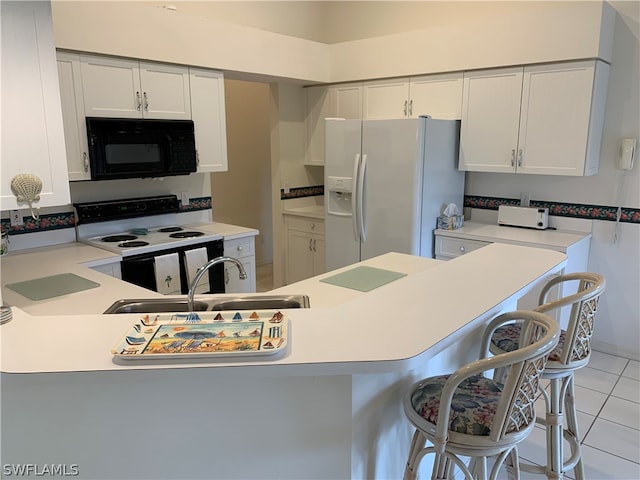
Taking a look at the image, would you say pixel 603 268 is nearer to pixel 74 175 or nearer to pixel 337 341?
pixel 337 341

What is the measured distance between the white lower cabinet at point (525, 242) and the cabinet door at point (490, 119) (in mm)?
486

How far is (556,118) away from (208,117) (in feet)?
8.26

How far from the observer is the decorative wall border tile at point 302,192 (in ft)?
16.1

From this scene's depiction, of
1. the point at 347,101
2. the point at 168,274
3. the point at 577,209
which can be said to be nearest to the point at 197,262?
the point at 168,274

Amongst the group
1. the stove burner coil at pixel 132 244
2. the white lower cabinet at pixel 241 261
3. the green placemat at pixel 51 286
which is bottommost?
the white lower cabinet at pixel 241 261

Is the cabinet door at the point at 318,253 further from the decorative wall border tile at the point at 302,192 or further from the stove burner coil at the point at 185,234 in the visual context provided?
the stove burner coil at the point at 185,234

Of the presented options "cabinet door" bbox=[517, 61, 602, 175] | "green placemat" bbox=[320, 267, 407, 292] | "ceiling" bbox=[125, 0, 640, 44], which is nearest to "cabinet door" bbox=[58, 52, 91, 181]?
"ceiling" bbox=[125, 0, 640, 44]

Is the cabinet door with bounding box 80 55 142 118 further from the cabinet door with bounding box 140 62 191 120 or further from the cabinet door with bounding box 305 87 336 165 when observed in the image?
the cabinet door with bounding box 305 87 336 165

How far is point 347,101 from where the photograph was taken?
450cm

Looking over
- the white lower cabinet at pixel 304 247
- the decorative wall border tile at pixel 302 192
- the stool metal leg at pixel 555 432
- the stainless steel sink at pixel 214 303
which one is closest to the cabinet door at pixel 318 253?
the white lower cabinet at pixel 304 247

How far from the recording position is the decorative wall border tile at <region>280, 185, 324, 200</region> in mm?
4914

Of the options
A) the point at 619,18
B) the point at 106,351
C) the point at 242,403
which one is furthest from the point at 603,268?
the point at 106,351

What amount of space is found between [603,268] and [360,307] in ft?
9.36

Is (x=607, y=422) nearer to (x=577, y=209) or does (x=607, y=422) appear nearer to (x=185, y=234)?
(x=577, y=209)
